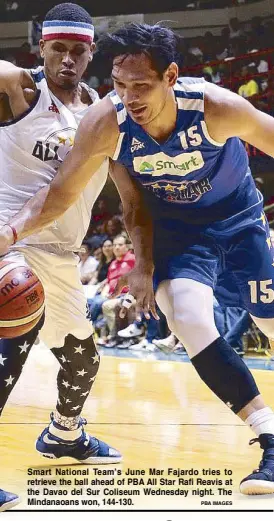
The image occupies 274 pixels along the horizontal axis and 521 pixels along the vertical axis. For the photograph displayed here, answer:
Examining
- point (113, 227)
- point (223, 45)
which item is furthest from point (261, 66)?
point (113, 227)

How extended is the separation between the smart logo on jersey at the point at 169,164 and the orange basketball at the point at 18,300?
553 mm

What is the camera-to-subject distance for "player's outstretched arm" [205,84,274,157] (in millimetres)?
2861

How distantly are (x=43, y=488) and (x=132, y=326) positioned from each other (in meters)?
4.87

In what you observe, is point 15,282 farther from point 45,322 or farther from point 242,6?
point 242,6

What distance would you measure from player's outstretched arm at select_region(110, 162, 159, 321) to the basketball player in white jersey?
0.21m

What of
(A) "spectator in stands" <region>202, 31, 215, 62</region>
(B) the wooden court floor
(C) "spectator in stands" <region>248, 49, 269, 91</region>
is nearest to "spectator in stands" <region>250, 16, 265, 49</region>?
(C) "spectator in stands" <region>248, 49, 269, 91</region>

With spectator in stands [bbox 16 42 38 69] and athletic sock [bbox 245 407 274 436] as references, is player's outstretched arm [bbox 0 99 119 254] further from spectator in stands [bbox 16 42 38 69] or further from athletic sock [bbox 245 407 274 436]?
spectator in stands [bbox 16 42 38 69]

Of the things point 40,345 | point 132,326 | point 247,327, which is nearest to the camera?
point 247,327

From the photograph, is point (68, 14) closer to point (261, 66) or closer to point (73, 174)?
point (73, 174)

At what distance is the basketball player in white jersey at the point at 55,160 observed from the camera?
10.8ft

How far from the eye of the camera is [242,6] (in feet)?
15.6

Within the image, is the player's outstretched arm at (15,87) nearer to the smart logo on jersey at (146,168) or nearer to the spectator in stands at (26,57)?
the smart logo on jersey at (146,168)

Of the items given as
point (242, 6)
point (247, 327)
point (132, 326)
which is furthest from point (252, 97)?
point (132, 326)

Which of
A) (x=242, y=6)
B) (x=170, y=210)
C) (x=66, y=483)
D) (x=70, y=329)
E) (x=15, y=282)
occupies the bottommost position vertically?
(x=66, y=483)
